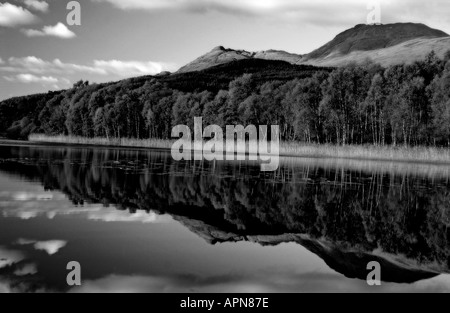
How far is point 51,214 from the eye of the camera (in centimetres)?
1703

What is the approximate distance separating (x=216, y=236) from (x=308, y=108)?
7369 cm

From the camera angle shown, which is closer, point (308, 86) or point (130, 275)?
point (130, 275)

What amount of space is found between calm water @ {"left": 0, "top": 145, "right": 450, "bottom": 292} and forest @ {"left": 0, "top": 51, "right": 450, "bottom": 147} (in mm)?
51185

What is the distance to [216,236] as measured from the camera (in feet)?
49.2

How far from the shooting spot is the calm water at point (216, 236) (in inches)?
417

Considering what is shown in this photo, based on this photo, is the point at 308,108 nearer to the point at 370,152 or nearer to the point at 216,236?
the point at 370,152

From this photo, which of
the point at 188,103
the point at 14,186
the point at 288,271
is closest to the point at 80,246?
the point at 288,271

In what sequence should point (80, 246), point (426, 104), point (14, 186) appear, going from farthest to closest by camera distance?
point (426, 104)
point (14, 186)
point (80, 246)

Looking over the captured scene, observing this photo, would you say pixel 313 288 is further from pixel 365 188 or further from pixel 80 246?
pixel 365 188

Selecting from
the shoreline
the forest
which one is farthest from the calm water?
the forest

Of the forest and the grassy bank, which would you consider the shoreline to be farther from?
the forest

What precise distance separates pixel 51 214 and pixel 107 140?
89.4 meters

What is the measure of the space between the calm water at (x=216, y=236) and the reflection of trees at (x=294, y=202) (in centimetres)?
6

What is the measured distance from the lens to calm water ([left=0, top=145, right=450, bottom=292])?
34.8ft
